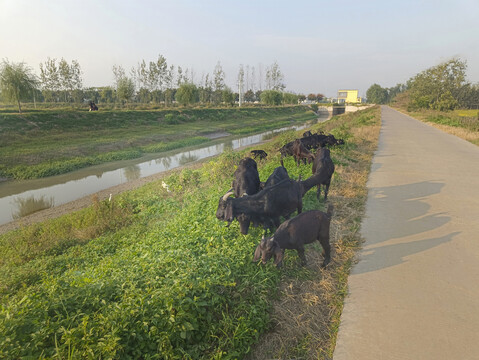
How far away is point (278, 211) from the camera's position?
5402 mm

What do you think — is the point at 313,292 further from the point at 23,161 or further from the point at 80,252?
the point at 23,161

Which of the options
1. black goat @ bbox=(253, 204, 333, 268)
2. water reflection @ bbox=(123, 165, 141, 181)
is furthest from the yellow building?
black goat @ bbox=(253, 204, 333, 268)

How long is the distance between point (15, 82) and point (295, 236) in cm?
3364

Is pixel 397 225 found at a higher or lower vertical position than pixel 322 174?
lower

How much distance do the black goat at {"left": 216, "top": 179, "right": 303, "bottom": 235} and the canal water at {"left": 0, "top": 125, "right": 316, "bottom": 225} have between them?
38.7ft

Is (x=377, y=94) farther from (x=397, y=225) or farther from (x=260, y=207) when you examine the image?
(x=260, y=207)

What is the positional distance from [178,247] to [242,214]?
53.8 inches

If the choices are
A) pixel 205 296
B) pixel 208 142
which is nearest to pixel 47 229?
pixel 205 296

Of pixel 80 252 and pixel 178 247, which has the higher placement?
pixel 178 247

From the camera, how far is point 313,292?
4184 millimetres

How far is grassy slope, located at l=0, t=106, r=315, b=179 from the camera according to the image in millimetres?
18562

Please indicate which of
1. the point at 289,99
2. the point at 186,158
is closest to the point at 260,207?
the point at 186,158

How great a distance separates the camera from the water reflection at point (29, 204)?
12605mm

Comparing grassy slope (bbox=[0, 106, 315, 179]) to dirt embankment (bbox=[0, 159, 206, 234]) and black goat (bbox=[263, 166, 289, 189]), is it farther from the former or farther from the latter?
black goat (bbox=[263, 166, 289, 189])
